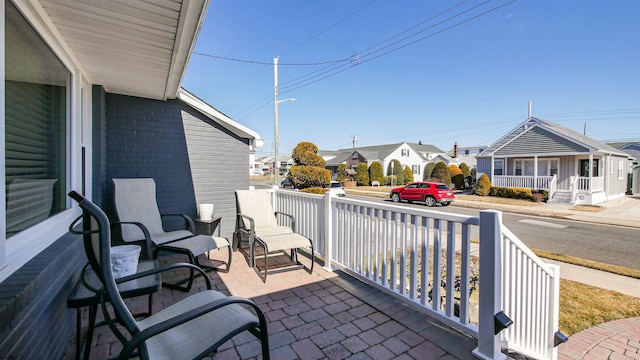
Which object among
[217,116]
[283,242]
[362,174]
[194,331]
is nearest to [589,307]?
[283,242]

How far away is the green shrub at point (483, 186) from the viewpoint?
1765 centimetres

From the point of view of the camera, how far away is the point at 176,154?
15.5ft

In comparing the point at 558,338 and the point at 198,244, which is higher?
the point at 198,244

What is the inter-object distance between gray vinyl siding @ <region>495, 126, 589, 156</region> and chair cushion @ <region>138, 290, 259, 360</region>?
790 inches

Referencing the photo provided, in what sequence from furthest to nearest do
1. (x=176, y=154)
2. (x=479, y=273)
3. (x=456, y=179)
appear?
(x=456, y=179) → (x=176, y=154) → (x=479, y=273)

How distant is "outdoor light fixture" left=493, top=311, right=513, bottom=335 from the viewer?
187 cm

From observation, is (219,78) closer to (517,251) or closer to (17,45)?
(17,45)

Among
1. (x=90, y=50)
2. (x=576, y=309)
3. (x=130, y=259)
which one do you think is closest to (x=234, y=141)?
(x=90, y=50)

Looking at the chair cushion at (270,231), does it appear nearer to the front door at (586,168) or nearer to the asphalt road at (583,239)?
the asphalt road at (583,239)

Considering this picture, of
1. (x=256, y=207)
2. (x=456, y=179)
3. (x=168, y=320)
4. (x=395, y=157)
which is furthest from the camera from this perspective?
(x=395, y=157)

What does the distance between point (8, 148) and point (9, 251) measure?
554 millimetres

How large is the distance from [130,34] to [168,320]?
7.90ft

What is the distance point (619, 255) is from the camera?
20.1ft

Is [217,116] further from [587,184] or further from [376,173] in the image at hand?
[376,173]
